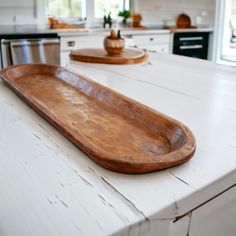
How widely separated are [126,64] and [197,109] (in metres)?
0.81

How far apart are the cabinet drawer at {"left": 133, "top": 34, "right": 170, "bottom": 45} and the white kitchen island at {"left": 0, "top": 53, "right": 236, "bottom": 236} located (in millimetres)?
2999

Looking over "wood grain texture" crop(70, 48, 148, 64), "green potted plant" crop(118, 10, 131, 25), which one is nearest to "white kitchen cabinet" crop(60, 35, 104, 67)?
"green potted plant" crop(118, 10, 131, 25)

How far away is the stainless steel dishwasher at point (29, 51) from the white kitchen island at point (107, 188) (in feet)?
7.20

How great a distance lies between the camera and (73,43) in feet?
11.5

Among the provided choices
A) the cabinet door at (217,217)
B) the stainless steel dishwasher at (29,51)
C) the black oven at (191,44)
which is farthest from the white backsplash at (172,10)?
the cabinet door at (217,217)

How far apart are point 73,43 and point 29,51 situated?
20.3 inches

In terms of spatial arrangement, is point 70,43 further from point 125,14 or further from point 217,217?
point 217,217

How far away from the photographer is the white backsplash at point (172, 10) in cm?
451

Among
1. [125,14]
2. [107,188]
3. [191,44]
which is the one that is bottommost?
[107,188]

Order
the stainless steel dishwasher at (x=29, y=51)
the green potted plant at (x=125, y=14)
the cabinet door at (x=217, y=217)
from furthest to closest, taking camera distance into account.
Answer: the green potted plant at (x=125, y=14) < the stainless steel dishwasher at (x=29, y=51) < the cabinet door at (x=217, y=217)

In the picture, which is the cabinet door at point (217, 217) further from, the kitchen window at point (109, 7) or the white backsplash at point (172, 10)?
the white backsplash at point (172, 10)

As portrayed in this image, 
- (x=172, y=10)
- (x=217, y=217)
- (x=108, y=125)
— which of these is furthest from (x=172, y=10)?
(x=217, y=217)

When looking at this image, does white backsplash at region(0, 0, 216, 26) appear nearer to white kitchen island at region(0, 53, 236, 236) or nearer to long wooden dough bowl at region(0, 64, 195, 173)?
long wooden dough bowl at region(0, 64, 195, 173)

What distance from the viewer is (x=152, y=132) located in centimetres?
88
